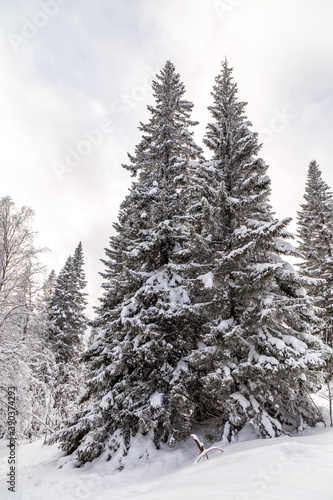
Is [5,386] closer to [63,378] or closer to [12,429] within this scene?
[12,429]

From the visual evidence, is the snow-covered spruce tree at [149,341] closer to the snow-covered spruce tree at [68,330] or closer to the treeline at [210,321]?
the treeline at [210,321]

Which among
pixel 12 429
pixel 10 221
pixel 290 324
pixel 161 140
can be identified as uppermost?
pixel 161 140

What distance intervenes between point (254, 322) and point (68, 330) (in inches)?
653

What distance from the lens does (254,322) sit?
7.39 metres

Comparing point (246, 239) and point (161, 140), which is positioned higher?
point (161, 140)

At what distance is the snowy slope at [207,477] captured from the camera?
2959 mm

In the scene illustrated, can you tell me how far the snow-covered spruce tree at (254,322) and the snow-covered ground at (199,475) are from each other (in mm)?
781

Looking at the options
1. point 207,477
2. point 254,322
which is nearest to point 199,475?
point 207,477

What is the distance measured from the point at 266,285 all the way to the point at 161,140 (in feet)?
29.6

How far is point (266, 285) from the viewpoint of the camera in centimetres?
726

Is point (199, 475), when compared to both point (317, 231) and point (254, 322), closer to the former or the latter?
point (254, 322)

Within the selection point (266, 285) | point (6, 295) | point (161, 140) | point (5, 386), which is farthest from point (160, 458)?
point (161, 140)

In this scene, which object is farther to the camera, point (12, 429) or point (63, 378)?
point (63, 378)

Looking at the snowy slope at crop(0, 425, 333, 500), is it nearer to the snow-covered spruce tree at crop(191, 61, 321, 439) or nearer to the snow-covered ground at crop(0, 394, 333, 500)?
the snow-covered ground at crop(0, 394, 333, 500)
